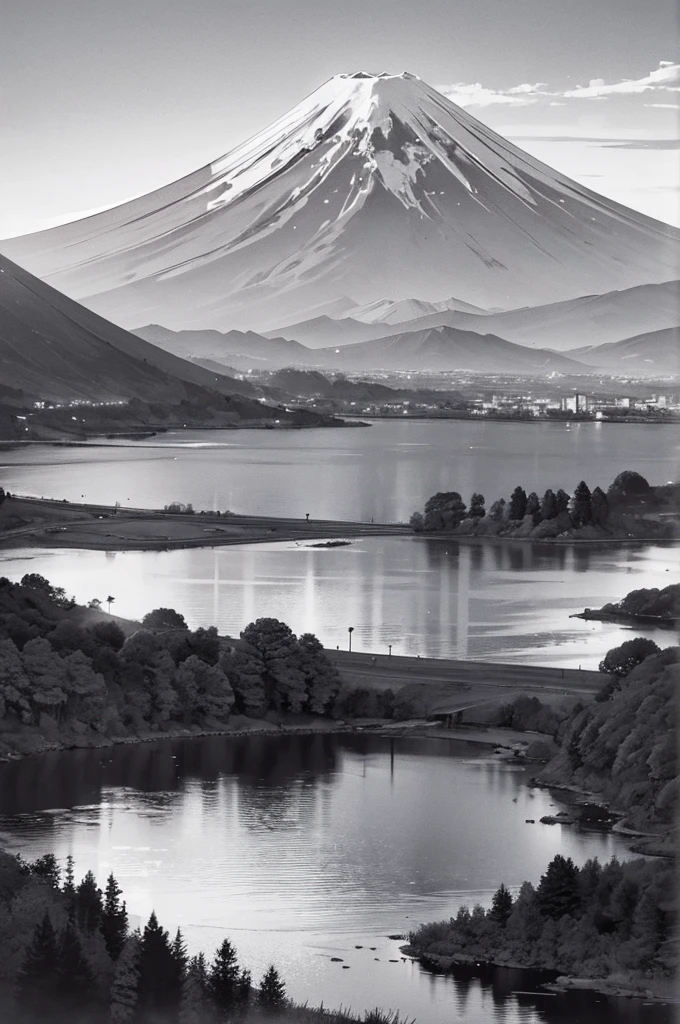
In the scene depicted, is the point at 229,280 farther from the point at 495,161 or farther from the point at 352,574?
the point at 352,574

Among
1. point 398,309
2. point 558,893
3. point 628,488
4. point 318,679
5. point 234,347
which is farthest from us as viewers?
point 234,347

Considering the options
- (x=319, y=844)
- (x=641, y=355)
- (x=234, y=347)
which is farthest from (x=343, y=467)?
(x=319, y=844)

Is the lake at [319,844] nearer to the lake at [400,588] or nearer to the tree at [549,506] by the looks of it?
the lake at [400,588]

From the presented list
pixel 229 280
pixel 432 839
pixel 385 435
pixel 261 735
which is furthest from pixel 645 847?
pixel 229 280

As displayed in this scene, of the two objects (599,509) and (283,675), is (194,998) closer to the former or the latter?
(283,675)

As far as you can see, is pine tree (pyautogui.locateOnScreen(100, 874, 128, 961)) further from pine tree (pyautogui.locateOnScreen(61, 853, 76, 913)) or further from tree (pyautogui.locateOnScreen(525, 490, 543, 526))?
tree (pyautogui.locateOnScreen(525, 490, 543, 526))

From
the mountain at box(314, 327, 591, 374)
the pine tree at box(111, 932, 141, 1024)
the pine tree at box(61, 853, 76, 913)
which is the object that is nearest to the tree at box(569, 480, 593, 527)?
the pine tree at box(61, 853, 76, 913)

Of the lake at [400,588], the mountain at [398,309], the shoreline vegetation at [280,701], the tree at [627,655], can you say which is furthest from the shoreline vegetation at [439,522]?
the mountain at [398,309]
